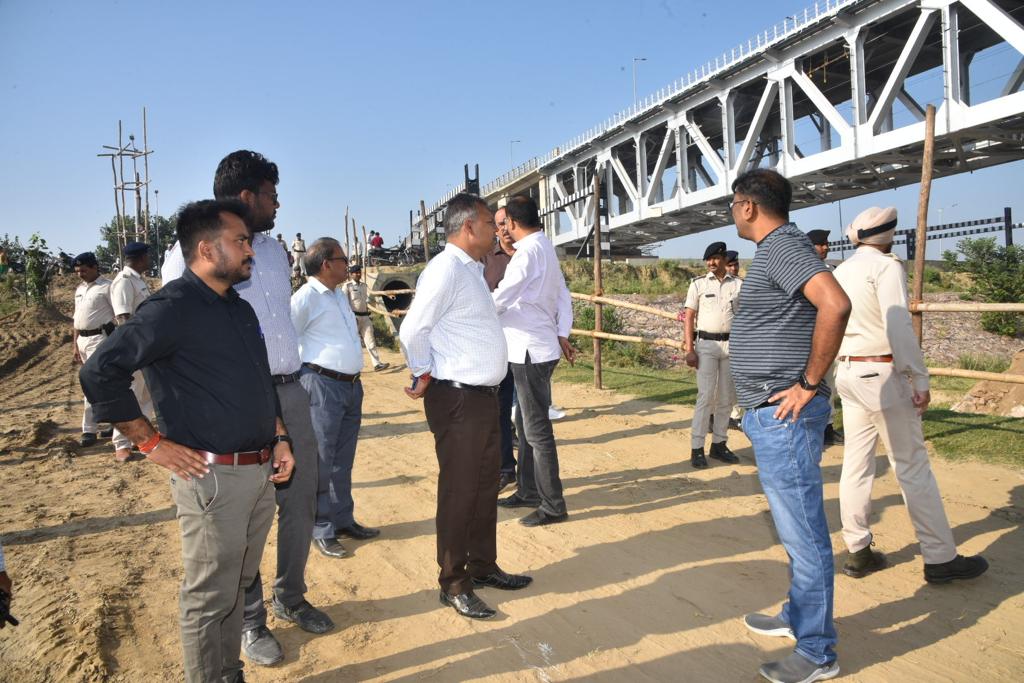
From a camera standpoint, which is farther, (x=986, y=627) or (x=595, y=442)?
(x=595, y=442)

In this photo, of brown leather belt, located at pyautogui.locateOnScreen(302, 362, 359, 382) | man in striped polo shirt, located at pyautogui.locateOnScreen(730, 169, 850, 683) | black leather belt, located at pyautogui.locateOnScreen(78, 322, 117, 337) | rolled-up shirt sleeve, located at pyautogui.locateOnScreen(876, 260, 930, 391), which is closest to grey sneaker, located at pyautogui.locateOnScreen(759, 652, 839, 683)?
man in striped polo shirt, located at pyautogui.locateOnScreen(730, 169, 850, 683)

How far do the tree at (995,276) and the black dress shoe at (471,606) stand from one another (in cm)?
1584

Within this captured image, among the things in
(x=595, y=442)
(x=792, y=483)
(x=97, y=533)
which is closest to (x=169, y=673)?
(x=97, y=533)

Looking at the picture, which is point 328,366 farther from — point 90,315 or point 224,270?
point 90,315

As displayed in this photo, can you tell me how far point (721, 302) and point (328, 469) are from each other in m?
3.44

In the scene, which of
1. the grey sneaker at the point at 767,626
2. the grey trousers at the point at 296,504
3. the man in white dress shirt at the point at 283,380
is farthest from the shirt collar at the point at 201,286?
the grey sneaker at the point at 767,626

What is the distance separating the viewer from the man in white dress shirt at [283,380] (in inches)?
115

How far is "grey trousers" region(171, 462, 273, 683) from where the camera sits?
2.12m

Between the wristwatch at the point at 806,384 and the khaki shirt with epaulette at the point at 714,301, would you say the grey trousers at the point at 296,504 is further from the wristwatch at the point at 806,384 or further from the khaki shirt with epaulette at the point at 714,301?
the khaki shirt with epaulette at the point at 714,301

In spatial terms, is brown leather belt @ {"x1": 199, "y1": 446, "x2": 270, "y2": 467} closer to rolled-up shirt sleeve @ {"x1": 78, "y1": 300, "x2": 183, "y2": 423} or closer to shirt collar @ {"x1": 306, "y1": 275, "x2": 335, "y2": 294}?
rolled-up shirt sleeve @ {"x1": 78, "y1": 300, "x2": 183, "y2": 423}

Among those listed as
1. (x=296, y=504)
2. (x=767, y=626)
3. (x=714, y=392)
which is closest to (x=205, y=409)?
(x=296, y=504)

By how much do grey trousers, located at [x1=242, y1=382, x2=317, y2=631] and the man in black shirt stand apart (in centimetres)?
62

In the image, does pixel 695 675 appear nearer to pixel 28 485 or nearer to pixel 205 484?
pixel 205 484

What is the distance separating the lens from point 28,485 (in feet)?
16.9
